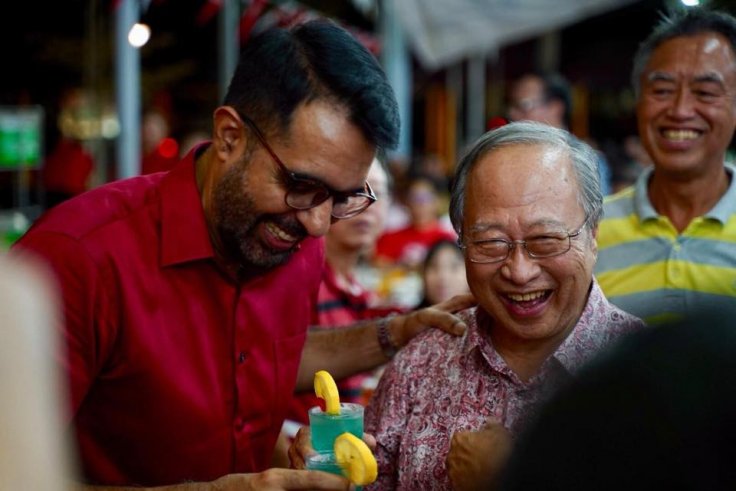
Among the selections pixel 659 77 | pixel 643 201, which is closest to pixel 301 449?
pixel 643 201

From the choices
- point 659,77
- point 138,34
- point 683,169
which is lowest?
point 683,169

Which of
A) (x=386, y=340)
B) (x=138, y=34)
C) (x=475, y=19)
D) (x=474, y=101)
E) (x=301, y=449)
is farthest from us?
(x=474, y=101)

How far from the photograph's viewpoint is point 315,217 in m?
2.12

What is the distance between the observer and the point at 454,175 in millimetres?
2312

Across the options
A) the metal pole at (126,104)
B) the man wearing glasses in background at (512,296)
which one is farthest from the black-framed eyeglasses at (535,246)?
the metal pole at (126,104)

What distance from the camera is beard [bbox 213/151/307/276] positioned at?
2.14 meters

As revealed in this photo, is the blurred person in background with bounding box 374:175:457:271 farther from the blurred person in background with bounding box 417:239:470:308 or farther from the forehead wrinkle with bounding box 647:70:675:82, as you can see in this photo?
the forehead wrinkle with bounding box 647:70:675:82

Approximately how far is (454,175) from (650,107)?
110 centimetres

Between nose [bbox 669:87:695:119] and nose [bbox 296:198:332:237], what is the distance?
144 cm

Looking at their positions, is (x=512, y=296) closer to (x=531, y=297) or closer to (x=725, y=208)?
(x=531, y=297)

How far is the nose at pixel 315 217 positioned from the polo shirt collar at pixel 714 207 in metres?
1.41

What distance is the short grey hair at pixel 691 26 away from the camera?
3.01 meters

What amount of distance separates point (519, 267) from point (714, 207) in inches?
48.4

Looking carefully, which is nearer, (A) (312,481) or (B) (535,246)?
(A) (312,481)
